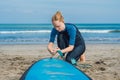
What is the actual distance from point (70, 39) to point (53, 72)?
188 cm

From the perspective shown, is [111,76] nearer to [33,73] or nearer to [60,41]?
[60,41]

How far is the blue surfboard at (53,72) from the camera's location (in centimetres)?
539

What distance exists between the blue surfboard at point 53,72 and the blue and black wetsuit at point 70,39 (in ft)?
4.32

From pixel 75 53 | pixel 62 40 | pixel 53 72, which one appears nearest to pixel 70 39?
pixel 62 40

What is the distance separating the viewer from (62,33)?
788cm

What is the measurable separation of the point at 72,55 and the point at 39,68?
2.37 metres

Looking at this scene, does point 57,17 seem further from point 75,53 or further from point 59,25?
point 75,53

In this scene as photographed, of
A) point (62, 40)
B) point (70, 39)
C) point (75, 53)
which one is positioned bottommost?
point (75, 53)

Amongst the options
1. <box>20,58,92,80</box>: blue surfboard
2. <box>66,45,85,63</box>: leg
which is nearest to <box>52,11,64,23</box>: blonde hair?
<box>20,58,92,80</box>: blue surfboard

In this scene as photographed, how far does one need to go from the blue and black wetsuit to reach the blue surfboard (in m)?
1.32

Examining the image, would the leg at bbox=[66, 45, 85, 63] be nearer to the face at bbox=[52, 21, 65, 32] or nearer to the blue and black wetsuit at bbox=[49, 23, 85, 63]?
the blue and black wetsuit at bbox=[49, 23, 85, 63]

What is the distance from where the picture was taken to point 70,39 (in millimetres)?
7445

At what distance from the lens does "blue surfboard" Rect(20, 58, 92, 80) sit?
539cm

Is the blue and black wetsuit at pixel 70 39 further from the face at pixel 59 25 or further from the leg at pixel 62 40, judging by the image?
the face at pixel 59 25
